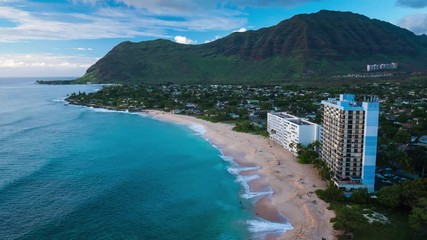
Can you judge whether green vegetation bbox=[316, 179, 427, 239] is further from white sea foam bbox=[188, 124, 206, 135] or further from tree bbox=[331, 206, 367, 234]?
white sea foam bbox=[188, 124, 206, 135]

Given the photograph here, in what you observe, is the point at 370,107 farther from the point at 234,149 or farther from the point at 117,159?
the point at 117,159

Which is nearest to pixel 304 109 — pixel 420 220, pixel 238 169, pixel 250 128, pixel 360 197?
pixel 250 128

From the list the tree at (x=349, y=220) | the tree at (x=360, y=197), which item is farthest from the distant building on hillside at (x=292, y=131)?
the tree at (x=349, y=220)

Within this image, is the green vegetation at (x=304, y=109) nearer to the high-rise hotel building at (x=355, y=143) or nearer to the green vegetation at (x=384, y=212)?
the high-rise hotel building at (x=355, y=143)

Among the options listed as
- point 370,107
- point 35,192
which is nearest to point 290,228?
point 370,107

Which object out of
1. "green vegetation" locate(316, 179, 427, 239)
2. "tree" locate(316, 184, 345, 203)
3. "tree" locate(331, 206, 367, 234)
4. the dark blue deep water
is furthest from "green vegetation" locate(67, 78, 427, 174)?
the dark blue deep water

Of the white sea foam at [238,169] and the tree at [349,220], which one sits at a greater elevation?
the tree at [349,220]
